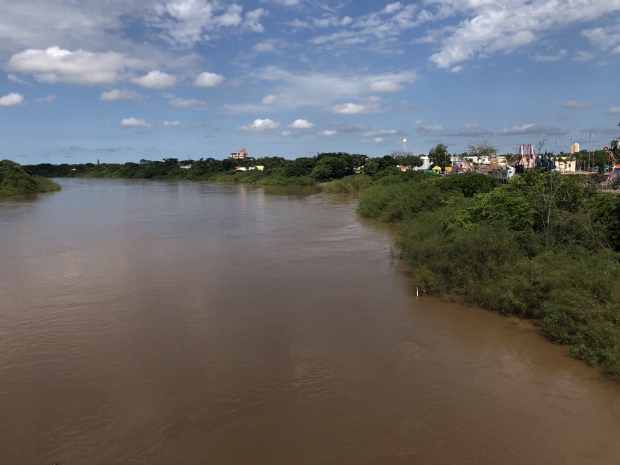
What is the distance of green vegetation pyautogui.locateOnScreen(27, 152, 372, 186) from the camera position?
161ft

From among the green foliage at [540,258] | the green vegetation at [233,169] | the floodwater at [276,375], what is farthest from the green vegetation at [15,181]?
the green foliage at [540,258]

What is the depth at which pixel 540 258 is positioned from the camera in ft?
28.3

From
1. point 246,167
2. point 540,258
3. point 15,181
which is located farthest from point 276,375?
point 246,167

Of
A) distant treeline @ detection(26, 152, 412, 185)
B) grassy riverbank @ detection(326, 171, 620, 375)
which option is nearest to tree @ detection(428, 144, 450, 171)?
distant treeline @ detection(26, 152, 412, 185)

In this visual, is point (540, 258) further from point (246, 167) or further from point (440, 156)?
point (246, 167)

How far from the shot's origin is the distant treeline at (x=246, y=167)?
48750 millimetres

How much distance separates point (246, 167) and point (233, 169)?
2.46m

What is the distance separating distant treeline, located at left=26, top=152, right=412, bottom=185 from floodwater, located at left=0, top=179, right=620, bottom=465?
92.6 feet

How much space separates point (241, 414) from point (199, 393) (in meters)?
0.75

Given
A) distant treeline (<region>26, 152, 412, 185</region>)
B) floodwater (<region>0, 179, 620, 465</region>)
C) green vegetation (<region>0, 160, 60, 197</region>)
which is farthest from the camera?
distant treeline (<region>26, 152, 412, 185</region>)

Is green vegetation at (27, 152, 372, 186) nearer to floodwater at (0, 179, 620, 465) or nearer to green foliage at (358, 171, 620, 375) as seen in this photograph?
green foliage at (358, 171, 620, 375)

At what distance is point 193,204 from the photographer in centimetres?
2991

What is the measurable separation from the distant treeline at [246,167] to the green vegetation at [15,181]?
73.6 ft

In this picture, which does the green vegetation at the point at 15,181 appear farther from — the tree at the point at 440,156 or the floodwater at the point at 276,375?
the tree at the point at 440,156
